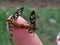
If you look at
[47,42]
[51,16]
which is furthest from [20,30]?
[51,16]

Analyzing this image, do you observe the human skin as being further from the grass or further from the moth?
the grass

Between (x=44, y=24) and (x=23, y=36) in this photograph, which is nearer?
(x=23, y=36)

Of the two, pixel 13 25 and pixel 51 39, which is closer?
pixel 13 25

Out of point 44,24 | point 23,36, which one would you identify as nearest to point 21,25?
point 23,36

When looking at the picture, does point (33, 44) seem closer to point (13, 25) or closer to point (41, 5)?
point (13, 25)

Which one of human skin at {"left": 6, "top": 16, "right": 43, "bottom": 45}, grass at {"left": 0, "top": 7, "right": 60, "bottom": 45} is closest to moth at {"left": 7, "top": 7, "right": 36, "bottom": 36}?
human skin at {"left": 6, "top": 16, "right": 43, "bottom": 45}

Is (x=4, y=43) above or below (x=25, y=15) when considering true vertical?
below

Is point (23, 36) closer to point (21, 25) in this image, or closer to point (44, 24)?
point (21, 25)

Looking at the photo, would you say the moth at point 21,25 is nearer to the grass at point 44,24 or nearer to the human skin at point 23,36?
the human skin at point 23,36
